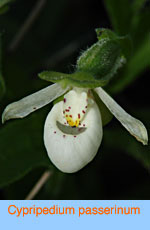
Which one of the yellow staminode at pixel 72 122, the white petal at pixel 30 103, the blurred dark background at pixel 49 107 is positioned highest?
the white petal at pixel 30 103

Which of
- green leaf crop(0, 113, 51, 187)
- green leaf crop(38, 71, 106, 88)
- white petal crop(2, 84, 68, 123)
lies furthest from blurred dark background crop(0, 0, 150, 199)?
green leaf crop(38, 71, 106, 88)

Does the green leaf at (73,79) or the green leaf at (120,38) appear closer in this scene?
the green leaf at (73,79)

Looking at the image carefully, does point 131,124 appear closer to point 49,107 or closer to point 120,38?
point 120,38

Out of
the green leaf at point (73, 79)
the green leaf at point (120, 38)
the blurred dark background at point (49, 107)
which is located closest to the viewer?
the green leaf at point (73, 79)

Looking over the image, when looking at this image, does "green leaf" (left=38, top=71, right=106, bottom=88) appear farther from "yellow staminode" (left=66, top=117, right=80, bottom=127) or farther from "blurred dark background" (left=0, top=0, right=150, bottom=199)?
"blurred dark background" (left=0, top=0, right=150, bottom=199)

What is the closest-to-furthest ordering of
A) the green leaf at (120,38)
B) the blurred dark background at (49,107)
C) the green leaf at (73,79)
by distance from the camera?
the green leaf at (73,79) < the green leaf at (120,38) < the blurred dark background at (49,107)

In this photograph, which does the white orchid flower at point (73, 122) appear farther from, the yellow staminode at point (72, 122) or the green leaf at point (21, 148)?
the green leaf at point (21, 148)

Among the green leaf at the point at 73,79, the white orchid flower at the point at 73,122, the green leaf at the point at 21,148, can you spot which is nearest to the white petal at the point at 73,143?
the white orchid flower at the point at 73,122
